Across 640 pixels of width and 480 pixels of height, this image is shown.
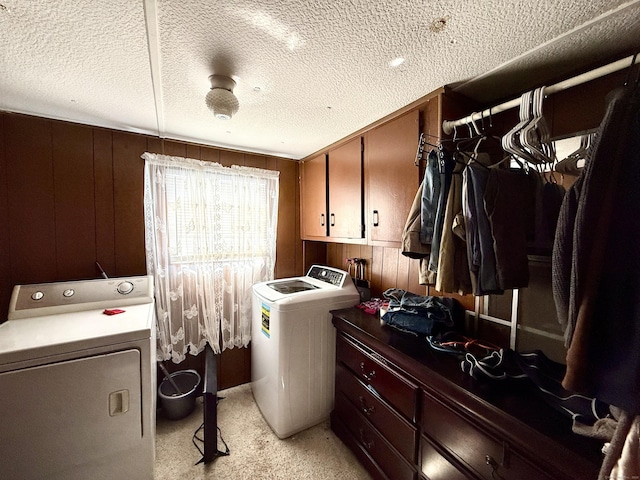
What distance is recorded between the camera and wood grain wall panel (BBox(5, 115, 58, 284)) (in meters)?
1.62

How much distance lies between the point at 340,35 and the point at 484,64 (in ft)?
2.18

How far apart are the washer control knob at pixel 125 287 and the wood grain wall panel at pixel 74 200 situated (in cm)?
27

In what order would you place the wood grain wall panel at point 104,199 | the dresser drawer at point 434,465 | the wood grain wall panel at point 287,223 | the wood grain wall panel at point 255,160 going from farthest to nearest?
1. the wood grain wall panel at point 287,223
2. the wood grain wall panel at point 255,160
3. the wood grain wall panel at point 104,199
4. the dresser drawer at point 434,465

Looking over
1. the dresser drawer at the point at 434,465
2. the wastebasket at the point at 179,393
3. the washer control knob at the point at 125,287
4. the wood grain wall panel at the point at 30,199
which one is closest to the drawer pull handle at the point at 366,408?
the dresser drawer at the point at 434,465

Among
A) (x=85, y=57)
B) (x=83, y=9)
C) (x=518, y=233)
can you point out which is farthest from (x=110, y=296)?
(x=518, y=233)

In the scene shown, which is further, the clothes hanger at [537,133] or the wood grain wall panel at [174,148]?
the wood grain wall panel at [174,148]

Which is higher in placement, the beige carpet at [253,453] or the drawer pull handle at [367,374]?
the drawer pull handle at [367,374]

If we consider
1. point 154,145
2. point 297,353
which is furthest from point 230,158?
point 297,353

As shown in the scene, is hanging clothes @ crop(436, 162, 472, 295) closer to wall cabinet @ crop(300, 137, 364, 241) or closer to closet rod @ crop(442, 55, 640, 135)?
closet rod @ crop(442, 55, 640, 135)

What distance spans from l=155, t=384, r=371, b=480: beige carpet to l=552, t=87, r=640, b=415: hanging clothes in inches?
60.3

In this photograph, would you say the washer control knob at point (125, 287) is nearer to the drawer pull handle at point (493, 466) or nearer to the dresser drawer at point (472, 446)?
the dresser drawer at point (472, 446)

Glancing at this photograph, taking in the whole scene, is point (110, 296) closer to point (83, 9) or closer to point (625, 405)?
point (83, 9)

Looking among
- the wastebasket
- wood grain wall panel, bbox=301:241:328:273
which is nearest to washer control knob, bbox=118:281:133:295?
the wastebasket

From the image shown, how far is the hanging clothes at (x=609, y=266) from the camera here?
0.53m
